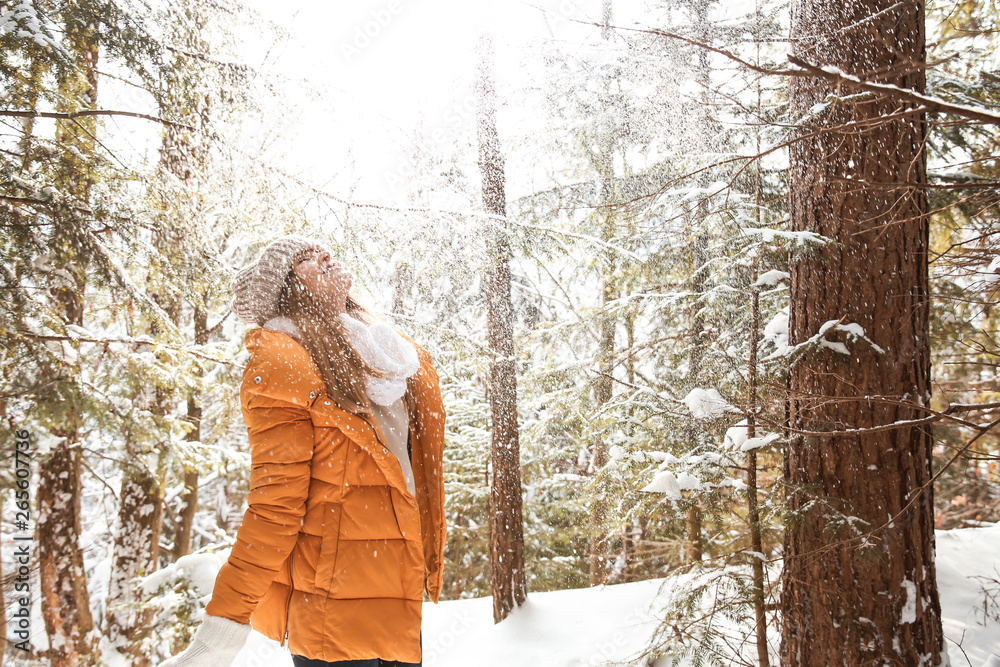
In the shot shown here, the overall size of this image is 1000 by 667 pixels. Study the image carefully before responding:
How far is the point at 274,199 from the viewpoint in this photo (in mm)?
2996

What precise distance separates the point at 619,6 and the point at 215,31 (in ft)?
9.81

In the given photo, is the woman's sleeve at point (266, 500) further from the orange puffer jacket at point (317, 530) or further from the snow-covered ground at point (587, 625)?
the snow-covered ground at point (587, 625)

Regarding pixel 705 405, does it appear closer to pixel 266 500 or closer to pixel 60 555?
pixel 266 500

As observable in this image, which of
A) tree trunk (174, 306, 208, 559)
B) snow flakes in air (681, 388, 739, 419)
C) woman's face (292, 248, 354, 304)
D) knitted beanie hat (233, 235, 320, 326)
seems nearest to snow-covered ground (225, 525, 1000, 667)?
snow flakes in air (681, 388, 739, 419)

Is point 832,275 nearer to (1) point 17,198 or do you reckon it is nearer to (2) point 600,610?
(2) point 600,610

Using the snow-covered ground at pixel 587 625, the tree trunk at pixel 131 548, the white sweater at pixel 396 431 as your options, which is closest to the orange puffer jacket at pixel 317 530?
the white sweater at pixel 396 431

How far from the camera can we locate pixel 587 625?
3.98 metres

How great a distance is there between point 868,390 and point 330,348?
223 centimetres

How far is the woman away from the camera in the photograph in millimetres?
1378

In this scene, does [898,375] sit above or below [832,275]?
below

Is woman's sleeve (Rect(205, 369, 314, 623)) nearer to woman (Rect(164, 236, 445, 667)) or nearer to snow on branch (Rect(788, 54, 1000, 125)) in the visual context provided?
woman (Rect(164, 236, 445, 667))

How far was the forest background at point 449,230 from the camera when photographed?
2.39m

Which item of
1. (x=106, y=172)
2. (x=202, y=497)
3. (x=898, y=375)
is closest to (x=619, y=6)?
(x=898, y=375)

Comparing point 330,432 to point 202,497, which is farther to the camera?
point 202,497
